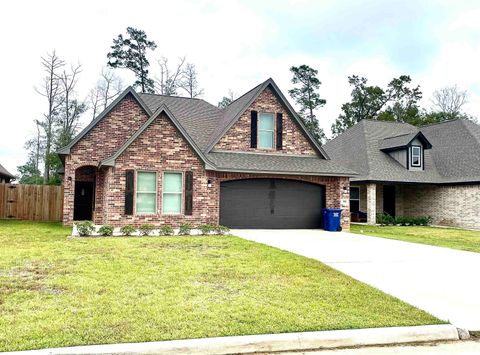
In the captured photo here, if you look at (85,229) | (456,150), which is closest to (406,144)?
(456,150)

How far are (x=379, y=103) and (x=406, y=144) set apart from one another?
77.3ft

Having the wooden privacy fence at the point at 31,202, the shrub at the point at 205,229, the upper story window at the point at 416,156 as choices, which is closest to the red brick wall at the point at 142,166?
the shrub at the point at 205,229

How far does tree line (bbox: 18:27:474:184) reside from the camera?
35.4 meters

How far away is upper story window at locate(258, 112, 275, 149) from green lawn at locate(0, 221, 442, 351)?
33.4ft

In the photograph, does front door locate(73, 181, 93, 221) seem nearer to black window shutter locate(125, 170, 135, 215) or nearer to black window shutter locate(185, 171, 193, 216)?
black window shutter locate(125, 170, 135, 215)

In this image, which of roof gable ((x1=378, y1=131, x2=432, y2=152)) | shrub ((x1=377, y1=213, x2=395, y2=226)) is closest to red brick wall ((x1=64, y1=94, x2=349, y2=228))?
shrub ((x1=377, y1=213, x2=395, y2=226))

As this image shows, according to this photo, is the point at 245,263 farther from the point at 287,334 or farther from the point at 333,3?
the point at 333,3

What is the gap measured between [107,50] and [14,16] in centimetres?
2421

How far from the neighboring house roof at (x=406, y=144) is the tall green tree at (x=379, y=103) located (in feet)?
55.4

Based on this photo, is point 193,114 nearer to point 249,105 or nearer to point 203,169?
point 249,105

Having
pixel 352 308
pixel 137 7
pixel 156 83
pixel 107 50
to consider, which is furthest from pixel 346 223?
pixel 107 50

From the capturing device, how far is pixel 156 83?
4156cm

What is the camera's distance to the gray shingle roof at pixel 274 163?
57.6 ft

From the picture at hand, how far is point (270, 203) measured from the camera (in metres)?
18.8
